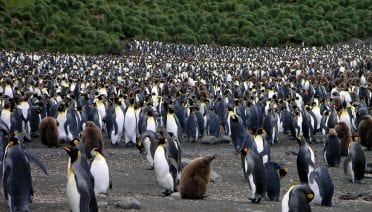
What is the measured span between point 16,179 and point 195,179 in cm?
233

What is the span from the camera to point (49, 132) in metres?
13.3

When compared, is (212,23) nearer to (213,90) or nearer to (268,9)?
(268,9)

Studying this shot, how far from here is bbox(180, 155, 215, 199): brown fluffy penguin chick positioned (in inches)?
332

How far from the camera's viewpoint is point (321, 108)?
Answer: 16.8 m

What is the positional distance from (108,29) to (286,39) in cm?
1166

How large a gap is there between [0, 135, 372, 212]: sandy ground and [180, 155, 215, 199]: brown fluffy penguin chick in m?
0.16

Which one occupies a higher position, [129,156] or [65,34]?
[65,34]

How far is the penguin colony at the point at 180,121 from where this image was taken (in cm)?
824

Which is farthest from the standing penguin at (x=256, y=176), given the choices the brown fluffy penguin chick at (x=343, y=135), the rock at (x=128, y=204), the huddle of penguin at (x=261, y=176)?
the brown fluffy penguin chick at (x=343, y=135)

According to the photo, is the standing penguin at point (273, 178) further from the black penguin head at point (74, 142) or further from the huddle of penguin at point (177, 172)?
the black penguin head at point (74, 142)

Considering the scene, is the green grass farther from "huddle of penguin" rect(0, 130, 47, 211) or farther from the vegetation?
"huddle of penguin" rect(0, 130, 47, 211)

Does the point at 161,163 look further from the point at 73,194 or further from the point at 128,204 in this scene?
the point at 73,194

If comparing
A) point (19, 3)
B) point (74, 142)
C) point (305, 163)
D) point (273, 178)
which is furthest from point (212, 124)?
point (19, 3)

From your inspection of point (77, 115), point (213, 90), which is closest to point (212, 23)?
point (213, 90)
